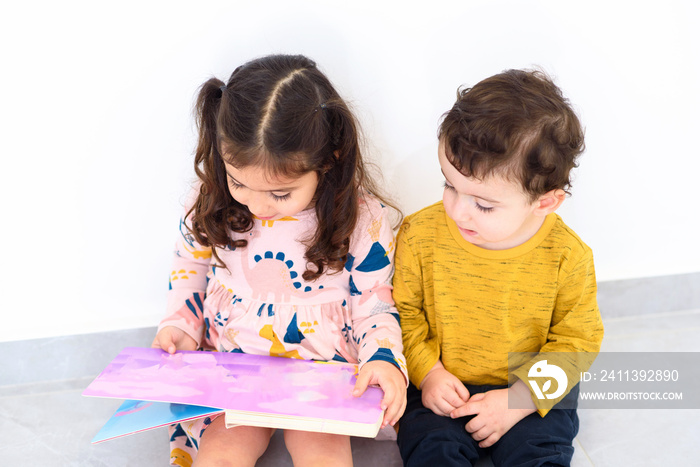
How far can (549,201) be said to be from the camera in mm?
927

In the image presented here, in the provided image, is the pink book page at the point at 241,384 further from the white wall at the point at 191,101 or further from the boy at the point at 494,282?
the white wall at the point at 191,101

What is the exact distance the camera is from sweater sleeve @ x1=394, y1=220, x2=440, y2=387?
1.06 metres

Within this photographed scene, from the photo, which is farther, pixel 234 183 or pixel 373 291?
pixel 373 291

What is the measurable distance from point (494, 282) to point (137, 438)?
0.66 meters

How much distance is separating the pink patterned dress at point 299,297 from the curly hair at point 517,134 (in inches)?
9.2

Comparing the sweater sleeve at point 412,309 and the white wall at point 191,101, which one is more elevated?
the white wall at point 191,101

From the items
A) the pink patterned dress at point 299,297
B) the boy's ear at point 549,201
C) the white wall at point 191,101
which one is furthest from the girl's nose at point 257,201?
the boy's ear at point 549,201

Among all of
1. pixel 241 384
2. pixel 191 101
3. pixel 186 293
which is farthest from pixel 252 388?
pixel 191 101

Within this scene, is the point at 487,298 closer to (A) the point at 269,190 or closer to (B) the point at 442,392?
(B) the point at 442,392

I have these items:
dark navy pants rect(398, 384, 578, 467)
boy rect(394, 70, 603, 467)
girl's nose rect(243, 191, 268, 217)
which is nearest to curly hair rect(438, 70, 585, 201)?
boy rect(394, 70, 603, 467)

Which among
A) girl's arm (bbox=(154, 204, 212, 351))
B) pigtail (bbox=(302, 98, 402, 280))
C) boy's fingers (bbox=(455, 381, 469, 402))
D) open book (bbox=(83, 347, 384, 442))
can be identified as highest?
pigtail (bbox=(302, 98, 402, 280))

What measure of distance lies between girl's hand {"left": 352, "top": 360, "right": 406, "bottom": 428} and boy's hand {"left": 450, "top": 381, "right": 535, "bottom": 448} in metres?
0.11

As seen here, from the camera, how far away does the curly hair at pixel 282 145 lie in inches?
33.2

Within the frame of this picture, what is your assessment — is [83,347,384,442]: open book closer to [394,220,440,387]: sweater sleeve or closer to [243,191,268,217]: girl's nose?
[394,220,440,387]: sweater sleeve
